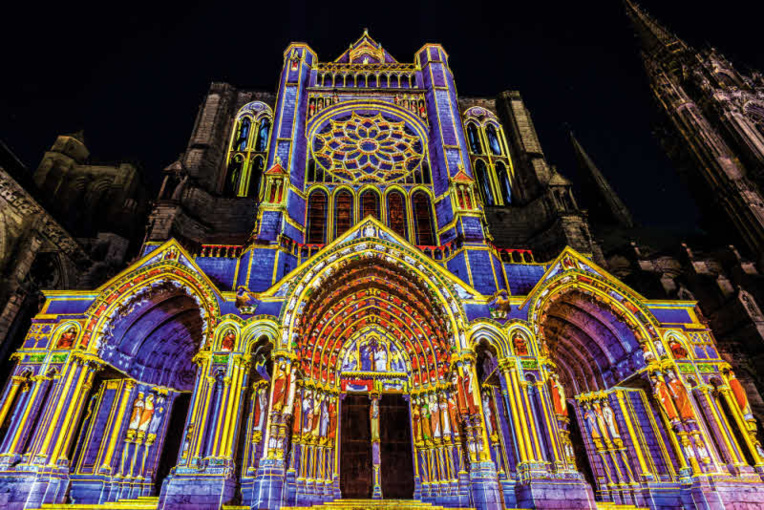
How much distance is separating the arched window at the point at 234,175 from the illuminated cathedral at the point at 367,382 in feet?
9.56

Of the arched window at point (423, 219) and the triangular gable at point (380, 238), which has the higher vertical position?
the arched window at point (423, 219)

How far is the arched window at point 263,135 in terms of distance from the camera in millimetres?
18781

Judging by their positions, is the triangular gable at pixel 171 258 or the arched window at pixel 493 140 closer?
the triangular gable at pixel 171 258

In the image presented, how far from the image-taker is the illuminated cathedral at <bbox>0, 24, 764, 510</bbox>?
8852 millimetres

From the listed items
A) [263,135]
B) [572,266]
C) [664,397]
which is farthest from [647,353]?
[263,135]

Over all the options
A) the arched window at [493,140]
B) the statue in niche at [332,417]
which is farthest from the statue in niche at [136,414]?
the arched window at [493,140]

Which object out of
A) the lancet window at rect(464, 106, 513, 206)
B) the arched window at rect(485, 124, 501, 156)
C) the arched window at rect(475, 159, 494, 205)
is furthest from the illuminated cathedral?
the arched window at rect(485, 124, 501, 156)

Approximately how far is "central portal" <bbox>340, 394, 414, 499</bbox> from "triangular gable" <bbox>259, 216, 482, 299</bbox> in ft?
Answer: 12.3

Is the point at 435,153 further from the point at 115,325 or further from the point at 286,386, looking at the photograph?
the point at 115,325

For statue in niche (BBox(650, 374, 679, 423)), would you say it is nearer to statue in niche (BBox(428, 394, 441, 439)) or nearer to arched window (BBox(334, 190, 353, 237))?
statue in niche (BBox(428, 394, 441, 439))

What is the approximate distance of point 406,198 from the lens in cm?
1603

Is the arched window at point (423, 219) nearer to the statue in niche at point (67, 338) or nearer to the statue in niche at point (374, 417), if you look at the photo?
the statue in niche at point (374, 417)

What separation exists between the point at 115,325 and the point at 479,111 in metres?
18.5

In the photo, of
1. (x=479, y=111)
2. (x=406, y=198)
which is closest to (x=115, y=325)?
(x=406, y=198)
